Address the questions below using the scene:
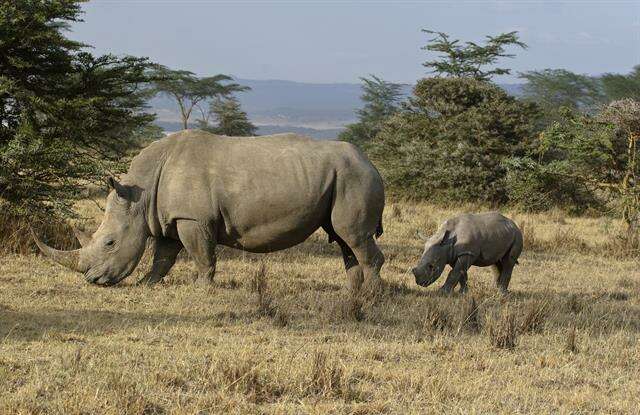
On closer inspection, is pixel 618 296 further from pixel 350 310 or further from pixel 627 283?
pixel 350 310

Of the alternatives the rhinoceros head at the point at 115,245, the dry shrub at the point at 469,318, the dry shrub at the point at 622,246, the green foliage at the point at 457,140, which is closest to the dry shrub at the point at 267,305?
the rhinoceros head at the point at 115,245

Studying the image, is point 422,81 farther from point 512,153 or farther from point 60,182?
point 60,182

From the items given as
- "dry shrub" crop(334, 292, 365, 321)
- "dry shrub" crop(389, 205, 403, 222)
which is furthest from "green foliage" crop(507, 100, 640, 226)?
"dry shrub" crop(334, 292, 365, 321)

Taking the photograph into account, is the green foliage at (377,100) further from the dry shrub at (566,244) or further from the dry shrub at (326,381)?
the dry shrub at (326,381)

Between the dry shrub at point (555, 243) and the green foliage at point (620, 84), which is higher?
the green foliage at point (620, 84)

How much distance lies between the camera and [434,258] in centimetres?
920

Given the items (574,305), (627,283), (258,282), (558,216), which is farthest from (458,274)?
(558,216)

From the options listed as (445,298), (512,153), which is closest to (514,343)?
(445,298)

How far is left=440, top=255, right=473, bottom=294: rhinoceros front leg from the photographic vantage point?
30.2 ft

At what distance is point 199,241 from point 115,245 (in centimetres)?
89

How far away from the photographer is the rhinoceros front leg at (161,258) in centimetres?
888

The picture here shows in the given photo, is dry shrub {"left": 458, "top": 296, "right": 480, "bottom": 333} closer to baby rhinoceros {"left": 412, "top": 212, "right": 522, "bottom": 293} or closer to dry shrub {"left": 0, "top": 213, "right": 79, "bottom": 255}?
baby rhinoceros {"left": 412, "top": 212, "right": 522, "bottom": 293}

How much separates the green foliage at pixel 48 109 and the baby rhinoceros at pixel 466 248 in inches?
173

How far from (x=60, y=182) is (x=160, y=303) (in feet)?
12.0
